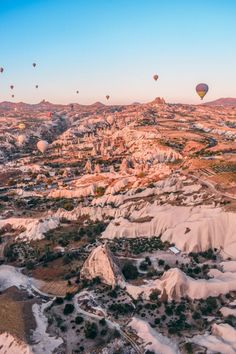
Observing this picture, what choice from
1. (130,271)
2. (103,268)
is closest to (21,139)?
(103,268)

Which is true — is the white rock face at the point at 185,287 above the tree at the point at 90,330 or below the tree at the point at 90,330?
above

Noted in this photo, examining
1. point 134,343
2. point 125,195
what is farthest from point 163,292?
point 125,195

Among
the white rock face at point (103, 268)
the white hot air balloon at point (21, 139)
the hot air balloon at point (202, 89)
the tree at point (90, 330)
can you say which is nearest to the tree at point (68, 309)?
the tree at point (90, 330)

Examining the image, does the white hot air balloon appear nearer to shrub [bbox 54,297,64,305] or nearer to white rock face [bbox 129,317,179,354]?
shrub [bbox 54,297,64,305]

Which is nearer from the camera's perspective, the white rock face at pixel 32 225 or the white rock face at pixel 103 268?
the white rock face at pixel 103 268

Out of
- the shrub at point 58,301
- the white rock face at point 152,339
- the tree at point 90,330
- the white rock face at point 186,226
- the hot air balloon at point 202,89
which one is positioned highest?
the hot air balloon at point 202,89

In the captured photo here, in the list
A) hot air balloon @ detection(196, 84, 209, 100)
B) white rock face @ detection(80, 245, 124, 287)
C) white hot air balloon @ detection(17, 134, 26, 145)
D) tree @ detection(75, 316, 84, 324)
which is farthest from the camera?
white hot air balloon @ detection(17, 134, 26, 145)

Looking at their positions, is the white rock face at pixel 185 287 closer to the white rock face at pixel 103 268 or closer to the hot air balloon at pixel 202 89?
the white rock face at pixel 103 268

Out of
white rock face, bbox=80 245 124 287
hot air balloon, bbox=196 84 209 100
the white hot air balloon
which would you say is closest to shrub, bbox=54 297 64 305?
white rock face, bbox=80 245 124 287

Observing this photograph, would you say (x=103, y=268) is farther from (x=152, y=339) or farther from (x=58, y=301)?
(x=152, y=339)

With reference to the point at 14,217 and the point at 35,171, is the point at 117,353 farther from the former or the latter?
the point at 35,171
